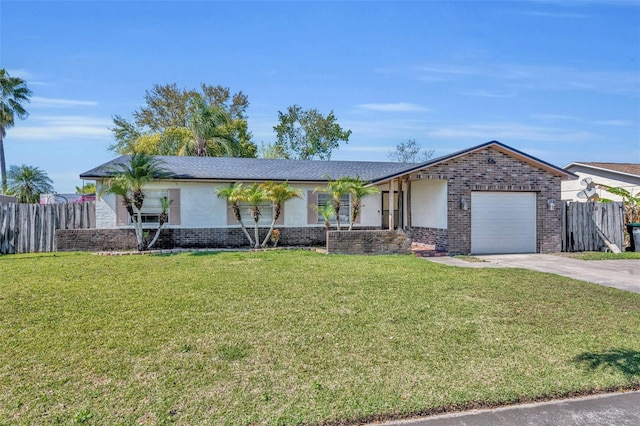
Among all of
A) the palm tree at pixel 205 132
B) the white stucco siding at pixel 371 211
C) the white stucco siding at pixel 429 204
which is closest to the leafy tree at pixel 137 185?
the white stucco siding at pixel 371 211

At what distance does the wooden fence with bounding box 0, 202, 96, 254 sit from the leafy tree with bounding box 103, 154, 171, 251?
2.27m

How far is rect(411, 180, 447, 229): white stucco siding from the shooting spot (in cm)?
1489

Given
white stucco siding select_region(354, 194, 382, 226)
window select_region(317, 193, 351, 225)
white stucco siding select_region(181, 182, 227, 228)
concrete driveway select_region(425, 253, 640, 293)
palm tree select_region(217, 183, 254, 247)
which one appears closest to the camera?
concrete driveway select_region(425, 253, 640, 293)

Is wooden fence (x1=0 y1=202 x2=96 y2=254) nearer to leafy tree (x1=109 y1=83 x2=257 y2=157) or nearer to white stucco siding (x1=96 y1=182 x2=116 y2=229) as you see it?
white stucco siding (x1=96 y1=182 x2=116 y2=229)

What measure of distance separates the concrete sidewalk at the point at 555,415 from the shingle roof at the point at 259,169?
11827 mm

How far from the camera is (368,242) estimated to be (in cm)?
1438

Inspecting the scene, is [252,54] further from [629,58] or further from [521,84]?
[629,58]

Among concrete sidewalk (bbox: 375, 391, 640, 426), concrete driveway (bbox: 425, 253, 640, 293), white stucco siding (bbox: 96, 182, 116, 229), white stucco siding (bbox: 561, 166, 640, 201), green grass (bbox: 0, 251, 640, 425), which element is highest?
white stucco siding (bbox: 561, 166, 640, 201)

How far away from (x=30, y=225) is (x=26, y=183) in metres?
17.7

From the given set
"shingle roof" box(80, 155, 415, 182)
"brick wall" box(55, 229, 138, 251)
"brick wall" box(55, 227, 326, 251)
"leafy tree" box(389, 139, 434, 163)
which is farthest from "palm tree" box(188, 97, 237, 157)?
"leafy tree" box(389, 139, 434, 163)

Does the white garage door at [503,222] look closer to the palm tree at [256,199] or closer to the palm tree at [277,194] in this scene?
the palm tree at [277,194]

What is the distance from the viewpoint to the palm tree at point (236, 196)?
15.0 meters

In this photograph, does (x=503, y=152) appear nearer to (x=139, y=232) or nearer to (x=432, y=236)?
(x=432, y=236)

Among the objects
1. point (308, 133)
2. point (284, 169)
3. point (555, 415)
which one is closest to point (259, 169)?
point (284, 169)
